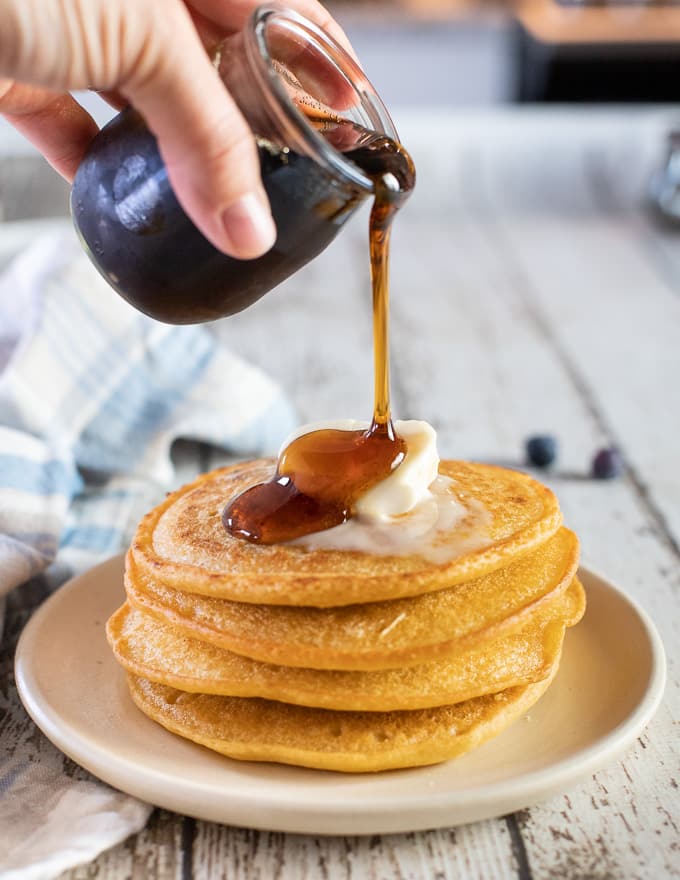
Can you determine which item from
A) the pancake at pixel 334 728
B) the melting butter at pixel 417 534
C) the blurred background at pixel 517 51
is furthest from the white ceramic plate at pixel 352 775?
the blurred background at pixel 517 51

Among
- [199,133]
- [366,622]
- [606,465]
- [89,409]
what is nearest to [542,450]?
[606,465]

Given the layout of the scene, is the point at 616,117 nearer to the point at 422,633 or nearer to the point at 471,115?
the point at 471,115

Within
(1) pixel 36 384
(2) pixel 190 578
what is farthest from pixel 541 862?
(1) pixel 36 384

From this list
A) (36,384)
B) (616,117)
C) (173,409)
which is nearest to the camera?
(36,384)

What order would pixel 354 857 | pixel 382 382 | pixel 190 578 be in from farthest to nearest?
pixel 382 382, pixel 190 578, pixel 354 857

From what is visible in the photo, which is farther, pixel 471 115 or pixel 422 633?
pixel 471 115

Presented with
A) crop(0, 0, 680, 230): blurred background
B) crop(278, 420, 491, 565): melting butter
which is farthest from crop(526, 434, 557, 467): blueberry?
crop(0, 0, 680, 230): blurred background

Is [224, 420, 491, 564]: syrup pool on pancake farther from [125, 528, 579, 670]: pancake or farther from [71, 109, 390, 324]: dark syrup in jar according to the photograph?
[71, 109, 390, 324]: dark syrup in jar
